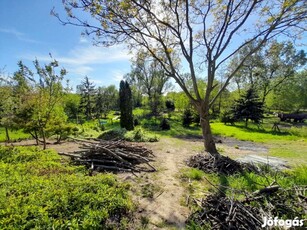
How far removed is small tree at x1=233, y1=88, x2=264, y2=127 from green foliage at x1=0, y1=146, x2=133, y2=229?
2444cm

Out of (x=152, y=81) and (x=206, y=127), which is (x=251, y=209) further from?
(x=152, y=81)

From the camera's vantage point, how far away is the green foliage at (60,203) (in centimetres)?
304

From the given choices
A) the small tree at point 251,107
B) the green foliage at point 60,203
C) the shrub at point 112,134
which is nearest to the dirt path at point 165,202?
the green foliage at point 60,203

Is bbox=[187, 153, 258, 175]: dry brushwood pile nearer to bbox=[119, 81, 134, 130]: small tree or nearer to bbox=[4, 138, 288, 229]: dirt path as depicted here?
bbox=[4, 138, 288, 229]: dirt path

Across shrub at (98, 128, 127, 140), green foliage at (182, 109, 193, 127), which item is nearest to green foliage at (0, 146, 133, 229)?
shrub at (98, 128, 127, 140)

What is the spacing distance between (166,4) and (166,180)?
22.6ft

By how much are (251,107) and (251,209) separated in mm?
24798

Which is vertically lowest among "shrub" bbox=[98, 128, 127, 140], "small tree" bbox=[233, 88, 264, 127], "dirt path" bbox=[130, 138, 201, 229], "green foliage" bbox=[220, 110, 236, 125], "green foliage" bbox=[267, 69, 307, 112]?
"dirt path" bbox=[130, 138, 201, 229]

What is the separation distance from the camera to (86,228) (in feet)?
9.91

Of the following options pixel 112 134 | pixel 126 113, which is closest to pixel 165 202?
pixel 112 134

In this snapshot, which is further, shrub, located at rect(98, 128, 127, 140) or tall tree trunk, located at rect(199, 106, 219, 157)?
shrub, located at rect(98, 128, 127, 140)

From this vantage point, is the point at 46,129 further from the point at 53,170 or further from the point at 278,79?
the point at 278,79

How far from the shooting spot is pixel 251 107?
82.6ft

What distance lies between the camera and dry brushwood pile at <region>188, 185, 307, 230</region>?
305 cm
